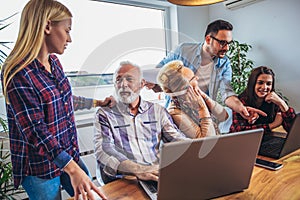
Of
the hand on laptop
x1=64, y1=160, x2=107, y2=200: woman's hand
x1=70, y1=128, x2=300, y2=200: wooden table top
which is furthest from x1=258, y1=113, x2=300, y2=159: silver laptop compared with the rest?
x1=64, y1=160, x2=107, y2=200: woman's hand

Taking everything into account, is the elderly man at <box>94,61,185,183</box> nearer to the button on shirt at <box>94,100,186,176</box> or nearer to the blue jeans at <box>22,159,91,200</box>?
the button on shirt at <box>94,100,186,176</box>

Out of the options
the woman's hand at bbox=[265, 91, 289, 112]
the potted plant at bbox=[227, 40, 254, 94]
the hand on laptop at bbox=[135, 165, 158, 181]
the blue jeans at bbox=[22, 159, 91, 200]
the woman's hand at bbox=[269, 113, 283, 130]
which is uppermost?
the potted plant at bbox=[227, 40, 254, 94]

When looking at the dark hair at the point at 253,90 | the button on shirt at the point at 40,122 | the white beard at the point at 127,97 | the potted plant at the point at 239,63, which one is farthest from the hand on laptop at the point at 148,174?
the potted plant at the point at 239,63

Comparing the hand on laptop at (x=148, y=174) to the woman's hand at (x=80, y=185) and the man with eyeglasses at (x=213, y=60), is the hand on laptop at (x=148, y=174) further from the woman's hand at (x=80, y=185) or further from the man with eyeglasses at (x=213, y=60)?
the man with eyeglasses at (x=213, y=60)

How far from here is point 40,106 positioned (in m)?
0.92

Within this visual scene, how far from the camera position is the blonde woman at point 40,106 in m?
Result: 0.84

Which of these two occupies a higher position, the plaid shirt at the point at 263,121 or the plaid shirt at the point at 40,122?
the plaid shirt at the point at 40,122

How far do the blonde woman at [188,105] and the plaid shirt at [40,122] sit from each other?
675mm

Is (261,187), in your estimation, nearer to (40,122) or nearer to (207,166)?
(207,166)

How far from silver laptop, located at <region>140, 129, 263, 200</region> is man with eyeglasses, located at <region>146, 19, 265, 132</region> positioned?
79cm

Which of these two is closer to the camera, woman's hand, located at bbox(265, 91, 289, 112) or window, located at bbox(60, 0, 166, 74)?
woman's hand, located at bbox(265, 91, 289, 112)

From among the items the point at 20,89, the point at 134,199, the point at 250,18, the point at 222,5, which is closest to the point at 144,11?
the point at 222,5

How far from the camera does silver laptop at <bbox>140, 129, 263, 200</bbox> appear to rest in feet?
2.35

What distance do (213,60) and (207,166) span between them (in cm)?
116
